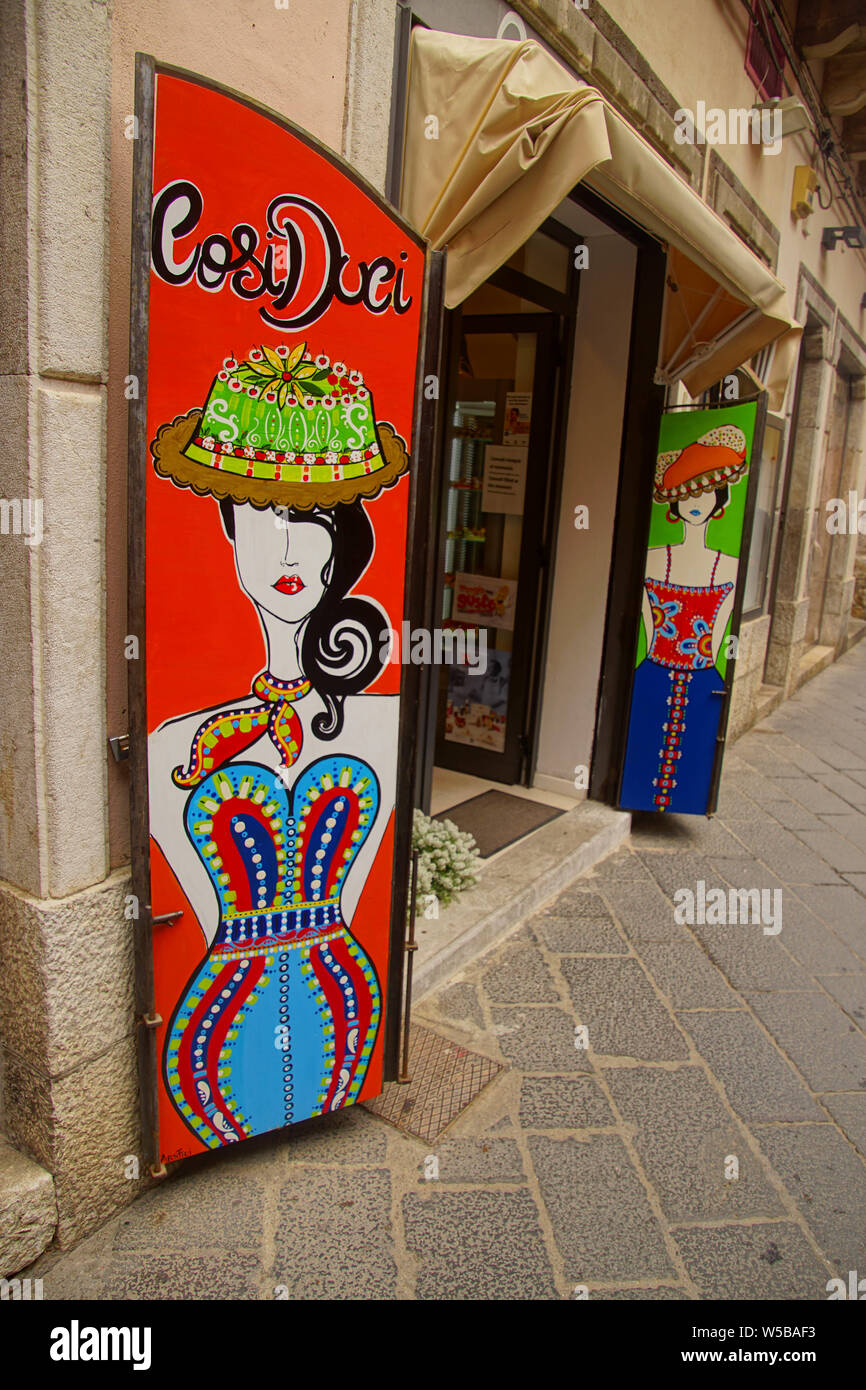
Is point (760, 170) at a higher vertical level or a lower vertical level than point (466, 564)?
higher

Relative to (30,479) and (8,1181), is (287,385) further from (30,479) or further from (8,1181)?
(8,1181)

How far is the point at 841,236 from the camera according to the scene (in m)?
8.73

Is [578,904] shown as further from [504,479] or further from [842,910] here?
[504,479]

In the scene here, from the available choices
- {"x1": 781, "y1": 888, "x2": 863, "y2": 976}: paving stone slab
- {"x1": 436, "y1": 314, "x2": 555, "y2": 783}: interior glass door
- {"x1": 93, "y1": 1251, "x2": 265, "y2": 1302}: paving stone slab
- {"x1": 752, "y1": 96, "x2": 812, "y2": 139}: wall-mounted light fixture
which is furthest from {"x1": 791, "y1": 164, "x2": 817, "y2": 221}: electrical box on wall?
{"x1": 93, "y1": 1251, "x2": 265, "y2": 1302}: paving stone slab

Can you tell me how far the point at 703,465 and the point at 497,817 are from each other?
208 centimetres

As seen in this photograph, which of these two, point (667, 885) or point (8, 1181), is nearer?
point (8, 1181)

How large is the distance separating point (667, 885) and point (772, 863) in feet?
2.63

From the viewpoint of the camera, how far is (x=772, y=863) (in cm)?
502

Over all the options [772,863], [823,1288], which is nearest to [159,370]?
[823,1288]

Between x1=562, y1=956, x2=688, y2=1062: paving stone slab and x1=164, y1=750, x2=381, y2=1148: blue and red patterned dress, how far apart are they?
1.03 m

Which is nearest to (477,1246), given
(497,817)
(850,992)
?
(850,992)

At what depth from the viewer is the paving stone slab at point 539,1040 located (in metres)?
3.10

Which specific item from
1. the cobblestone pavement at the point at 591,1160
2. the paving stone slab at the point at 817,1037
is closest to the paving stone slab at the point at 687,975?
the cobblestone pavement at the point at 591,1160
